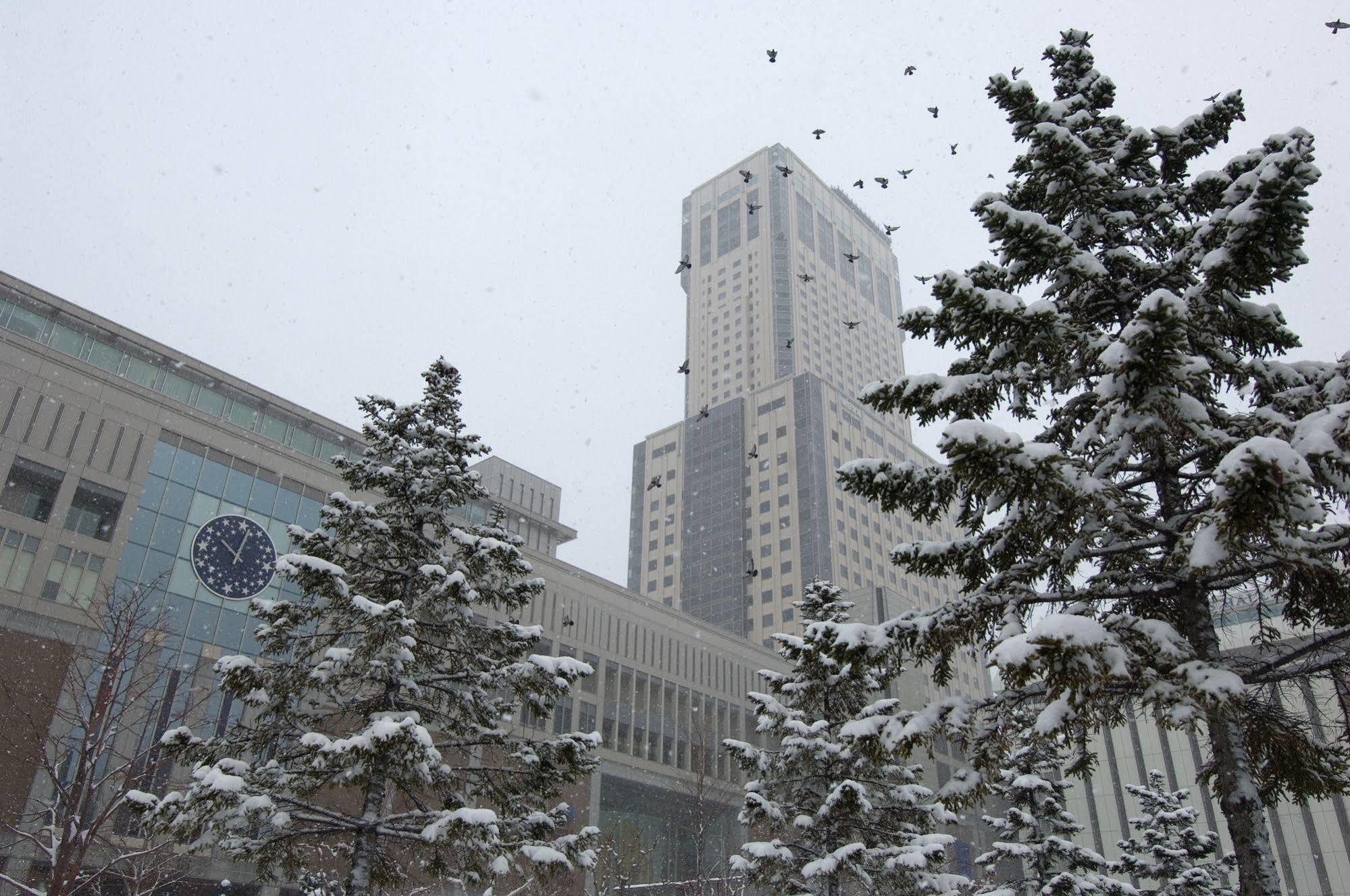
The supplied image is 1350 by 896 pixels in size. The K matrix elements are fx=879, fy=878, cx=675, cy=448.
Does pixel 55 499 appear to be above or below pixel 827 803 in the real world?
above

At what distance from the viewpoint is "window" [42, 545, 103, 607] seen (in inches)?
1292

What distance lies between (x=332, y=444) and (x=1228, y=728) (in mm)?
46295

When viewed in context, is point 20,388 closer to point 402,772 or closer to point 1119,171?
point 402,772

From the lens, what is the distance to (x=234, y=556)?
126ft

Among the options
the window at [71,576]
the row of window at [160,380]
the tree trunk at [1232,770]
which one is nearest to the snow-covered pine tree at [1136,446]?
the tree trunk at [1232,770]

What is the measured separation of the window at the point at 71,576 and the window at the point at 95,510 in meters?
0.90

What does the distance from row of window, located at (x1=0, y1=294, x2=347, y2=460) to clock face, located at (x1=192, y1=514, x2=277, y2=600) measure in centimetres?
554

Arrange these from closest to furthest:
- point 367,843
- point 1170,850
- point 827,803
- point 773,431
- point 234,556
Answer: point 367,843 < point 827,803 < point 1170,850 < point 234,556 < point 773,431

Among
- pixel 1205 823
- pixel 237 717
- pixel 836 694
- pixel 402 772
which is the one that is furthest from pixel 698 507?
pixel 402 772

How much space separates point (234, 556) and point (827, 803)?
2986 centimetres

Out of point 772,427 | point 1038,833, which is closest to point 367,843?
point 1038,833

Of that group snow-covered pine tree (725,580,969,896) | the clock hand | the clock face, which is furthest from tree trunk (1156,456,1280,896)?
Result: the clock hand

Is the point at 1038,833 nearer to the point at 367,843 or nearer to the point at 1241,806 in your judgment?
the point at 1241,806

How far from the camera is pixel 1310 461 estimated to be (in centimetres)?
721
